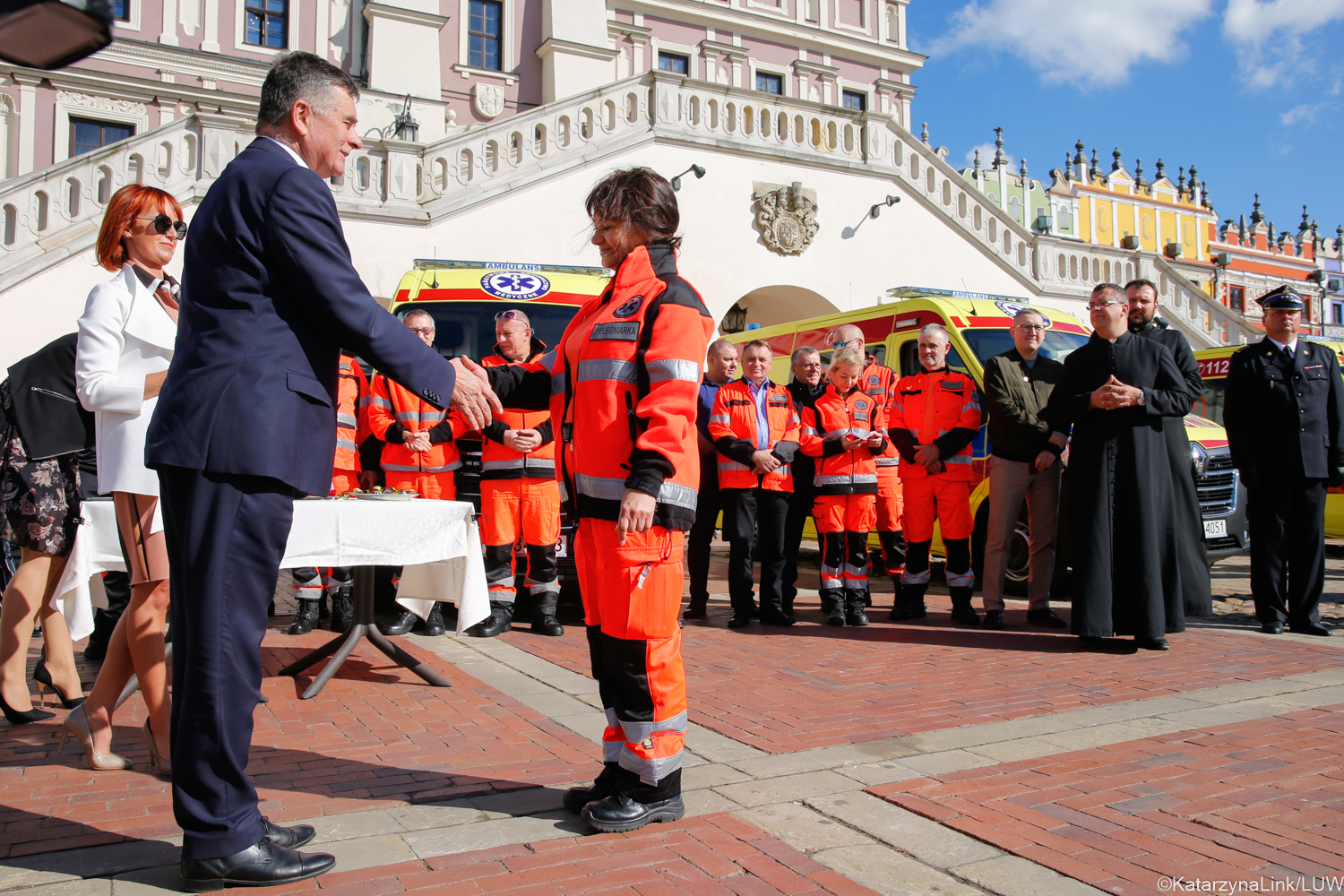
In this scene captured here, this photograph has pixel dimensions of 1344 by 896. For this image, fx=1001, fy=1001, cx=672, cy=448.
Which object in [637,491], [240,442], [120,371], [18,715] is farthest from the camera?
[18,715]

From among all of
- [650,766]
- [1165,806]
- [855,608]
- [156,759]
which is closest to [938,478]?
[855,608]

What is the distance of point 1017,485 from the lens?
22.5ft

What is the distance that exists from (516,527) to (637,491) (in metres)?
3.71

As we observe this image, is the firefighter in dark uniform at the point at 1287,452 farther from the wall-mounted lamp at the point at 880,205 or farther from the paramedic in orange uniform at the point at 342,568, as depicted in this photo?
the wall-mounted lamp at the point at 880,205

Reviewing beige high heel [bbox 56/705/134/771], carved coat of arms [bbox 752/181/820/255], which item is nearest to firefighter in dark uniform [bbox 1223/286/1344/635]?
beige high heel [bbox 56/705/134/771]

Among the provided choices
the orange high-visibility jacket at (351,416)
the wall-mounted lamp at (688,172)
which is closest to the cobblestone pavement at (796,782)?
the orange high-visibility jacket at (351,416)

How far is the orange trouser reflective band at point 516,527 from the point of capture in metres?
6.42

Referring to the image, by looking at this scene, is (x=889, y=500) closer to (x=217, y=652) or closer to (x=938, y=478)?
(x=938, y=478)

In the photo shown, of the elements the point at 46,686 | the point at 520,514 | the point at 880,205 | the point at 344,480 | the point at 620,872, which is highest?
the point at 880,205

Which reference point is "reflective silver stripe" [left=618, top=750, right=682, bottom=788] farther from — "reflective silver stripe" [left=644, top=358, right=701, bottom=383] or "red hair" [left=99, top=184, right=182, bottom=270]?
"red hair" [left=99, top=184, right=182, bottom=270]

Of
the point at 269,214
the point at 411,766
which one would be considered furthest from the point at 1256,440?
the point at 269,214

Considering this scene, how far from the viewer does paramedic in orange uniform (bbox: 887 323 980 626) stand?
278 inches

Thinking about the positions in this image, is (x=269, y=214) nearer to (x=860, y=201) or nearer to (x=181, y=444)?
(x=181, y=444)

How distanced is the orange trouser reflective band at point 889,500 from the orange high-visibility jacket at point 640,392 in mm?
4437
